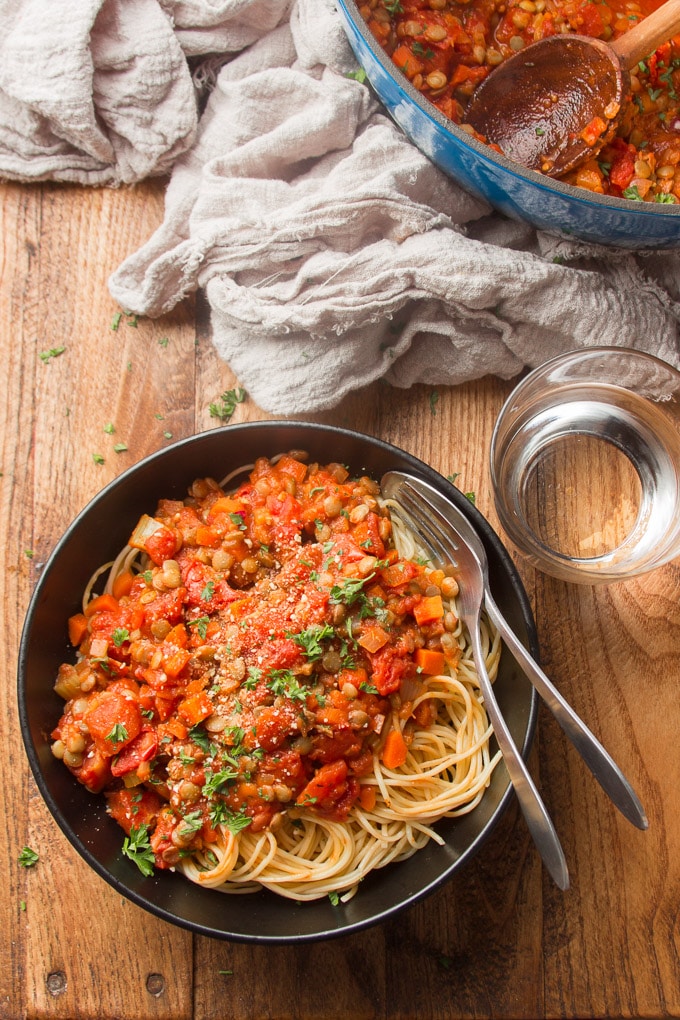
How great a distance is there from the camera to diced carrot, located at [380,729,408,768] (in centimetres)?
313

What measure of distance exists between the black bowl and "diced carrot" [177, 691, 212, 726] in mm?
532

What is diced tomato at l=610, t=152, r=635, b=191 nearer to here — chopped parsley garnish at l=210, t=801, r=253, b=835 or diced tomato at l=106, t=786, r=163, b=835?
chopped parsley garnish at l=210, t=801, r=253, b=835

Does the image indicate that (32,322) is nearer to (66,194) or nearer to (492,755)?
(66,194)

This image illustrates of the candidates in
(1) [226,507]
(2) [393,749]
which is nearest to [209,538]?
(1) [226,507]

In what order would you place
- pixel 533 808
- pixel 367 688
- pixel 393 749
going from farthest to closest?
pixel 393 749, pixel 367 688, pixel 533 808

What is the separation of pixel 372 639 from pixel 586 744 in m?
0.80

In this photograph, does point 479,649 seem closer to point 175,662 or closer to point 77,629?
point 175,662

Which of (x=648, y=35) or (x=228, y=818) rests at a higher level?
(x=648, y=35)

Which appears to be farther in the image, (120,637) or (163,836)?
(120,637)

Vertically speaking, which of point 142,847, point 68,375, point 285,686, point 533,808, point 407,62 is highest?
point 407,62

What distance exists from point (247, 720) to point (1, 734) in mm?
1250

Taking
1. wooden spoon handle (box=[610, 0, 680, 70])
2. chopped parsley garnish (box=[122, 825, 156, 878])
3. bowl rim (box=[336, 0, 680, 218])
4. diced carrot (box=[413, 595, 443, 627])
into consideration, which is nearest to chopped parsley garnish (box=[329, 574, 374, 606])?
diced carrot (box=[413, 595, 443, 627])

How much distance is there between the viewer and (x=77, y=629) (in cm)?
329

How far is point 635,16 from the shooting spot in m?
3.44
